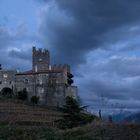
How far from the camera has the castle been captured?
108m

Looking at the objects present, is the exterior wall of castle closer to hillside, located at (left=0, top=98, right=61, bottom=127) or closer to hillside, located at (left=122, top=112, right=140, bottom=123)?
hillside, located at (left=0, top=98, right=61, bottom=127)

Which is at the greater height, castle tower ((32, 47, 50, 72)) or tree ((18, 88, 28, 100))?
castle tower ((32, 47, 50, 72))

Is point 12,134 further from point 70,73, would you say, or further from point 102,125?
point 70,73

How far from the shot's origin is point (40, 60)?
116m

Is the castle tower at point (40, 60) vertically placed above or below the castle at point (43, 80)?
above

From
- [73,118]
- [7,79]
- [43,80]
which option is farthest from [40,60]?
[73,118]

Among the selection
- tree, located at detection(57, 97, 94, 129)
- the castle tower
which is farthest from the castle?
tree, located at detection(57, 97, 94, 129)

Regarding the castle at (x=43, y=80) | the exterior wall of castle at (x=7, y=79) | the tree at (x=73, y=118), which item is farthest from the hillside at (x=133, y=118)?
the exterior wall of castle at (x=7, y=79)

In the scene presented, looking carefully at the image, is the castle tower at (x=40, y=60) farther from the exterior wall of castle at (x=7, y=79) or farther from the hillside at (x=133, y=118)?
the hillside at (x=133, y=118)

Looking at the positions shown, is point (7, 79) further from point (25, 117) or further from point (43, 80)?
point (25, 117)


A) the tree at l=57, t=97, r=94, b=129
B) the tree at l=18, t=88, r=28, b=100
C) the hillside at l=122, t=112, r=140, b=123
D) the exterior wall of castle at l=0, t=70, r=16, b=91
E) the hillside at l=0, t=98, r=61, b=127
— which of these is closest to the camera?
the hillside at l=122, t=112, r=140, b=123

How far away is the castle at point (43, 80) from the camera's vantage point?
108m

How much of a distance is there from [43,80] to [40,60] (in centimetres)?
681

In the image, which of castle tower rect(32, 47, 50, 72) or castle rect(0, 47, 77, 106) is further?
castle tower rect(32, 47, 50, 72)
